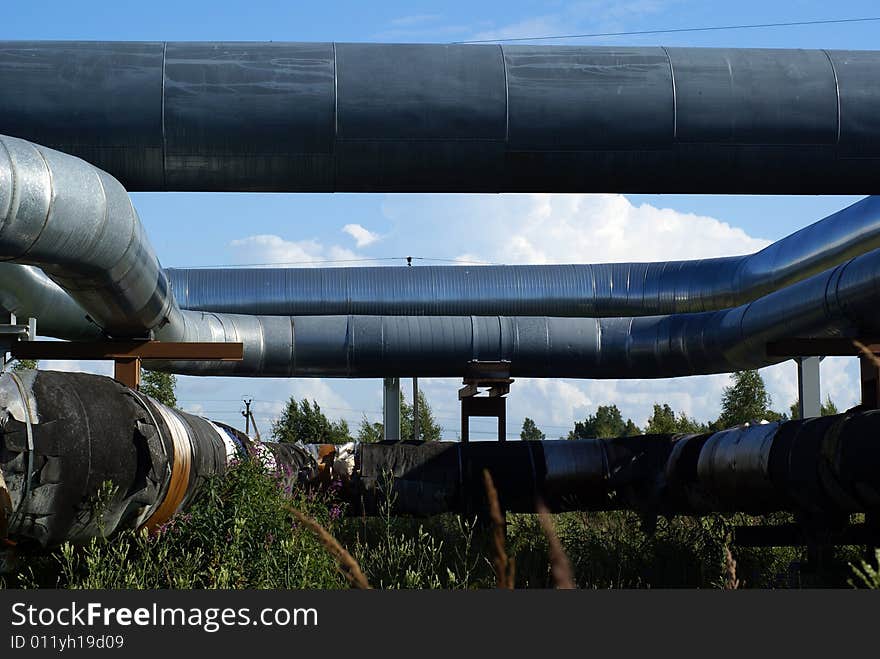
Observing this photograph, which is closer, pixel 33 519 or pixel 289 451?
pixel 33 519

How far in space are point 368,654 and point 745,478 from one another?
6982mm

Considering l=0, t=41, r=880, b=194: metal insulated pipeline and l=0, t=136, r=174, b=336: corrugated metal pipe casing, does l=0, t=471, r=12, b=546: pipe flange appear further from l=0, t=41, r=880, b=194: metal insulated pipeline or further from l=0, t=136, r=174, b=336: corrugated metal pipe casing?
l=0, t=41, r=880, b=194: metal insulated pipeline

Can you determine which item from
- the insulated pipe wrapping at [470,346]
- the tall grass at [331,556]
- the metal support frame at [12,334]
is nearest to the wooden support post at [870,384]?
the tall grass at [331,556]

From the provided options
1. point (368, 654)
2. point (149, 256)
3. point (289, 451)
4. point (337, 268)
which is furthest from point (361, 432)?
point (368, 654)

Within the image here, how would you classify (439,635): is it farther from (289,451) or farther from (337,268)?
(337,268)

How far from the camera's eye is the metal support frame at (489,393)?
14289 mm

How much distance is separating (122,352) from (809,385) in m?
9.04

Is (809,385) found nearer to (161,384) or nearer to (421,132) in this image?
(421,132)

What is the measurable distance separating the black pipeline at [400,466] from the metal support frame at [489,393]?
2458 mm

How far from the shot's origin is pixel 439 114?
8.03 meters

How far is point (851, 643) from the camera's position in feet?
7.90

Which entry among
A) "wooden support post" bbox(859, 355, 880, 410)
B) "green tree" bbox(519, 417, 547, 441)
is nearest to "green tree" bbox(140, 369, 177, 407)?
"wooden support post" bbox(859, 355, 880, 410)

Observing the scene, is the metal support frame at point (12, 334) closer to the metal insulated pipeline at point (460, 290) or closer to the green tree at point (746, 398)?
the metal insulated pipeline at point (460, 290)

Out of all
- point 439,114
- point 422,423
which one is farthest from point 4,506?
point 422,423
